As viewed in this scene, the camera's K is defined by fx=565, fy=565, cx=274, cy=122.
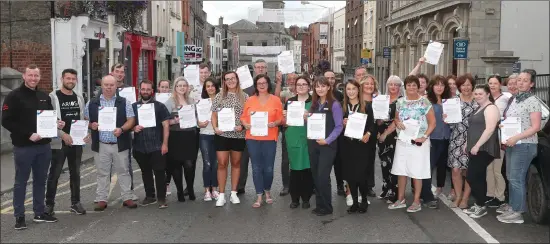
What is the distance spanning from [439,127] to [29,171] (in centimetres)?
555

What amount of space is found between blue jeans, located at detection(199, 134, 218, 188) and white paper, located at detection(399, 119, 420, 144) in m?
2.76

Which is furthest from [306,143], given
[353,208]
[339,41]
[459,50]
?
[339,41]

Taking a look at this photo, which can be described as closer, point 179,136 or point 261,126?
point 261,126

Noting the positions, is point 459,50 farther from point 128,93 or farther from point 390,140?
point 128,93

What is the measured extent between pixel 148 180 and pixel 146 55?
982 inches

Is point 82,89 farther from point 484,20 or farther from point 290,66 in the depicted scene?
point 484,20

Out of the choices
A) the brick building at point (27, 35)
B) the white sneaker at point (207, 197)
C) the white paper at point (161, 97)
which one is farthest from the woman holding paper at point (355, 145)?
the brick building at point (27, 35)

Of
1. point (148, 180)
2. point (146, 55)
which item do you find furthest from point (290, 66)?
point (146, 55)

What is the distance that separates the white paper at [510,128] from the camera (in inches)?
271

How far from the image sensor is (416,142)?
762 cm

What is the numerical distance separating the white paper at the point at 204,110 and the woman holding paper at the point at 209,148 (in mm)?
15

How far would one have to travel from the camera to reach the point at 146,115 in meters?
7.82

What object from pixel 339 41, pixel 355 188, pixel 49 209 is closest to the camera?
pixel 49 209

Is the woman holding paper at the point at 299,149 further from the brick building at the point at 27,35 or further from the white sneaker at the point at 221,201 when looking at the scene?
the brick building at the point at 27,35
